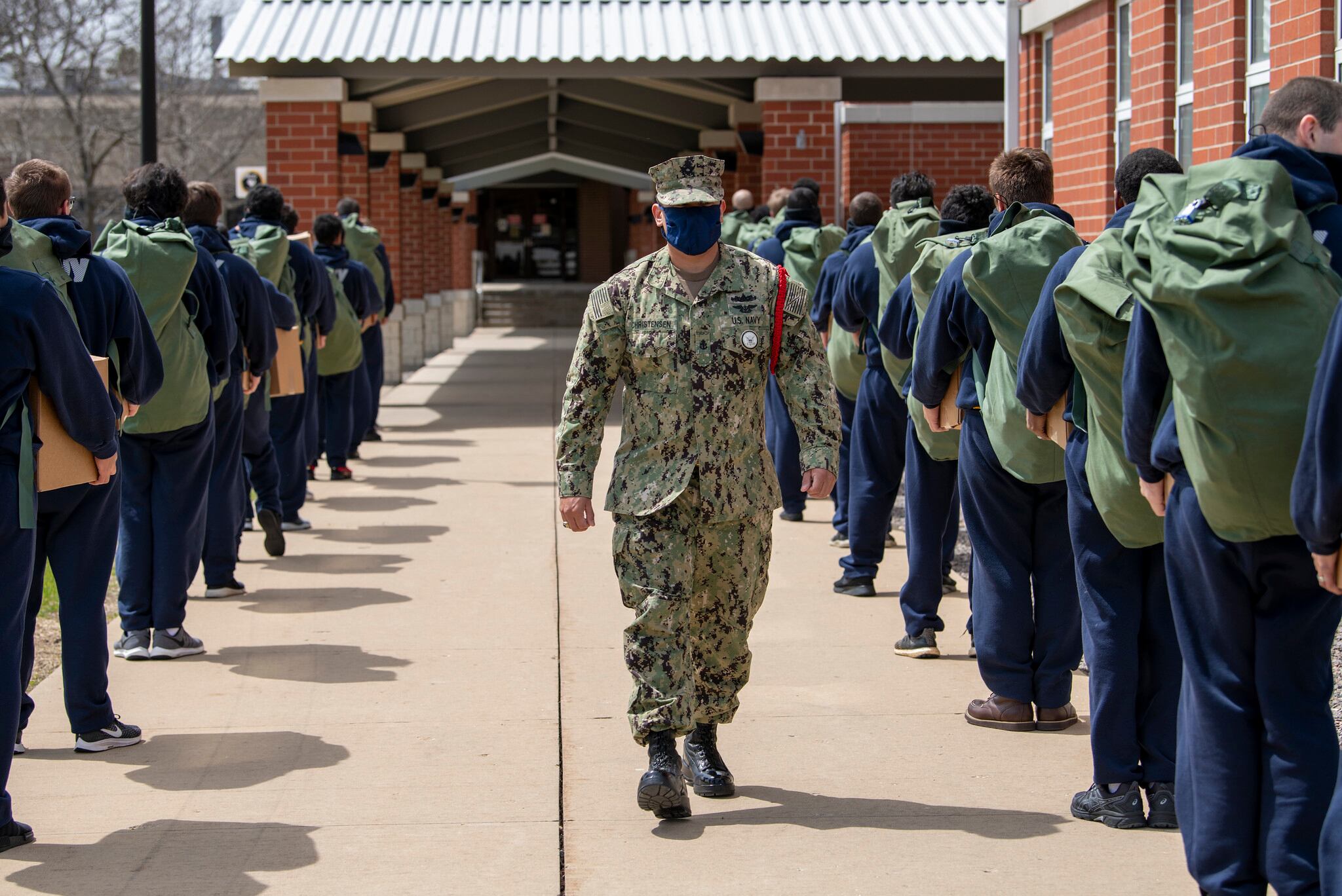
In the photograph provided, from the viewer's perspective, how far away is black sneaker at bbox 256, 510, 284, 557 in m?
9.06

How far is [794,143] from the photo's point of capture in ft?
48.4

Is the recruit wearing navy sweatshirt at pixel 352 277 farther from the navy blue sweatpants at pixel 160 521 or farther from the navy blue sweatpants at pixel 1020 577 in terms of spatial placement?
the navy blue sweatpants at pixel 1020 577

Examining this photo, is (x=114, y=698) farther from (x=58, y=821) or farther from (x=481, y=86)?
(x=481, y=86)

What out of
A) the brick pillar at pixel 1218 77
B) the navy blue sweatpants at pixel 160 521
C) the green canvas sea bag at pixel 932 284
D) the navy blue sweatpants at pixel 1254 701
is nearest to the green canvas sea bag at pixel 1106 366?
the navy blue sweatpants at pixel 1254 701

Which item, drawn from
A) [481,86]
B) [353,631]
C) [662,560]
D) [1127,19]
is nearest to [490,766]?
[662,560]

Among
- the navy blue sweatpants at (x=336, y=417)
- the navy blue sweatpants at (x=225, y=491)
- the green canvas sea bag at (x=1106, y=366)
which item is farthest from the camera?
the navy blue sweatpants at (x=336, y=417)

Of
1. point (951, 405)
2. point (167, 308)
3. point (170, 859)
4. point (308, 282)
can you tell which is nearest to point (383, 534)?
point (308, 282)

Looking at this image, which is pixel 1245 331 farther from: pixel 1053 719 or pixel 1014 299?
pixel 1053 719

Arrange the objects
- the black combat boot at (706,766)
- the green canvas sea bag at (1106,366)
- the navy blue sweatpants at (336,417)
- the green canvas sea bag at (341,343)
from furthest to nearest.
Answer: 1. the navy blue sweatpants at (336,417)
2. the green canvas sea bag at (341,343)
3. the black combat boot at (706,766)
4. the green canvas sea bag at (1106,366)

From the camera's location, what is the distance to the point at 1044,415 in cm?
492

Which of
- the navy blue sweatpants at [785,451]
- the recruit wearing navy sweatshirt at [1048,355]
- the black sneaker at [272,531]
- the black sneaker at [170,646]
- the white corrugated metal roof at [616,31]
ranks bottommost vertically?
the black sneaker at [170,646]

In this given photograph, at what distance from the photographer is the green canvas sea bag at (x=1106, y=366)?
14.1ft

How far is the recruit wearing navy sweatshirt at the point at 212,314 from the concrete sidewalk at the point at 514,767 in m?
1.23

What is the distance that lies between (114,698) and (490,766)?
179 centimetres
